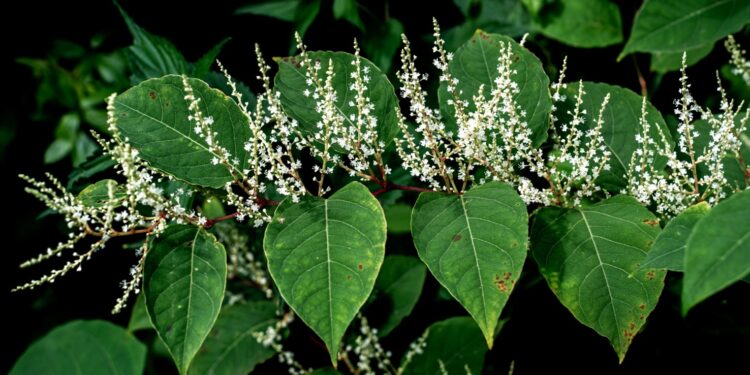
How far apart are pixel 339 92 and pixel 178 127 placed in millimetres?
306

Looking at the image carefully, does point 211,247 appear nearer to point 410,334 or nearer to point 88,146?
point 410,334

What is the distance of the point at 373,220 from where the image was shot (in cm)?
122

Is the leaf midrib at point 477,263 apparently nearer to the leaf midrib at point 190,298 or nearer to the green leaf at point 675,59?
the leaf midrib at point 190,298

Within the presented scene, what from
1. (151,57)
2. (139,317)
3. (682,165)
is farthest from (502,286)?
(139,317)

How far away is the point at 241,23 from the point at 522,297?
4.56 ft

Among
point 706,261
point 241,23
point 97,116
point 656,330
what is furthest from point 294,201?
point 97,116

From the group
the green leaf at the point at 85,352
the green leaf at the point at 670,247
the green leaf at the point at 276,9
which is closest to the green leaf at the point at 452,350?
the green leaf at the point at 670,247

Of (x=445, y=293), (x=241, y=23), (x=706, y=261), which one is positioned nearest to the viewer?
(x=706, y=261)

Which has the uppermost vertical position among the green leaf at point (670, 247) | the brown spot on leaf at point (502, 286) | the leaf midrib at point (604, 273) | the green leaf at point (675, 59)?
the green leaf at point (670, 247)

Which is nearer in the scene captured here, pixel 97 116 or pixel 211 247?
pixel 211 247

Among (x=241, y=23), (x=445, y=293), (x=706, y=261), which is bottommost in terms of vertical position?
(x=445, y=293)

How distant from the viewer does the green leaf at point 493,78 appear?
4.52ft

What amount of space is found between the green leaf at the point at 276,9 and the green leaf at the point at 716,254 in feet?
5.71

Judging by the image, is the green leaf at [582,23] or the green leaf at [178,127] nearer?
the green leaf at [178,127]
